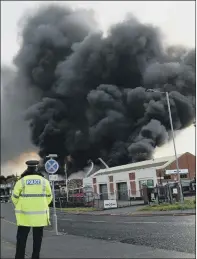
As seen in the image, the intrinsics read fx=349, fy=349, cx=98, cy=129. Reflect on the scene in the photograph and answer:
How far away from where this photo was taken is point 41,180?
14.2ft

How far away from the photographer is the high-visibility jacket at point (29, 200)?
427cm

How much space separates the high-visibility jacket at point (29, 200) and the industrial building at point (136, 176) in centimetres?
825

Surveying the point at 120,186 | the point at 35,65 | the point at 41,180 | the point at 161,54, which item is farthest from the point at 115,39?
the point at 41,180

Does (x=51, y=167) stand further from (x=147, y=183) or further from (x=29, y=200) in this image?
(x=147, y=183)

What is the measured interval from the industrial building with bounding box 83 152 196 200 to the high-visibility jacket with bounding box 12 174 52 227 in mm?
8247

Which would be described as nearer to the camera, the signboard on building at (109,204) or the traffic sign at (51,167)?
the traffic sign at (51,167)

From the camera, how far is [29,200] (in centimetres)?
430

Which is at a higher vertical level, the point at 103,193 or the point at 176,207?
the point at 103,193

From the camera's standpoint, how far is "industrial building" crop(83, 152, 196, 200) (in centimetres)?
1427

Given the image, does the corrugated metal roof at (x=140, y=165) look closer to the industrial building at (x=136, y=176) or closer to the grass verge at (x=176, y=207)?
the industrial building at (x=136, y=176)

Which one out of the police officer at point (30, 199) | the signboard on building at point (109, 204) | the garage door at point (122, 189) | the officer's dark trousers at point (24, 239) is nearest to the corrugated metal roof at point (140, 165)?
the garage door at point (122, 189)

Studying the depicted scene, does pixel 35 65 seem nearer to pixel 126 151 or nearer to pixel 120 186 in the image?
pixel 126 151

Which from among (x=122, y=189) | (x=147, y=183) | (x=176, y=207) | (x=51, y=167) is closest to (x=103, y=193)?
(x=122, y=189)

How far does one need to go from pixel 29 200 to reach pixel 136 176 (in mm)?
13049
